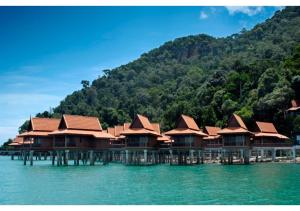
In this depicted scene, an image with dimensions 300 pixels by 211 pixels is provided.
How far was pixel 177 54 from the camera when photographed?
171 m

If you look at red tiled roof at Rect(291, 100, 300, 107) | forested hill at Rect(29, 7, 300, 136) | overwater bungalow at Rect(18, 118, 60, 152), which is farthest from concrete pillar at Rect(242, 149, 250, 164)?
overwater bungalow at Rect(18, 118, 60, 152)

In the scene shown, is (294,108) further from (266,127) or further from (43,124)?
(43,124)

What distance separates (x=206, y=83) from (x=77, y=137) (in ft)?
129

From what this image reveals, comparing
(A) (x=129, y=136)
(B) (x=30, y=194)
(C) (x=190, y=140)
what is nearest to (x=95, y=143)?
(A) (x=129, y=136)

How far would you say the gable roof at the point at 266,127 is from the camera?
170 ft

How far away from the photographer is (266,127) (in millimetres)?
52844

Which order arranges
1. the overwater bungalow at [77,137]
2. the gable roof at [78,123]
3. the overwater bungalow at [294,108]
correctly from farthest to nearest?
the overwater bungalow at [294,108], the gable roof at [78,123], the overwater bungalow at [77,137]

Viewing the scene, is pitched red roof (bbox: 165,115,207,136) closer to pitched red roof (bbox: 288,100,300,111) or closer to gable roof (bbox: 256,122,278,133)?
gable roof (bbox: 256,122,278,133)

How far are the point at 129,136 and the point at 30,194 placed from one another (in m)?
25.9

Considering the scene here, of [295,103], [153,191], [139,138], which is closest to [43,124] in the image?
[139,138]

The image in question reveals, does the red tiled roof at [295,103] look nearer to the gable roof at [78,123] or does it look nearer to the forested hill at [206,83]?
the forested hill at [206,83]

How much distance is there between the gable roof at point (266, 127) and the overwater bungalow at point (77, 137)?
56.4ft

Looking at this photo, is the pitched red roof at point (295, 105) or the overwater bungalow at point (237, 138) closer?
the overwater bungalow at point (237, 138)

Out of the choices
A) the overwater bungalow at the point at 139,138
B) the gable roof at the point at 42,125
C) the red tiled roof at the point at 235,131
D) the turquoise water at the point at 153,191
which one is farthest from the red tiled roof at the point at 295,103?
the turquoise water at the point at 153,191
